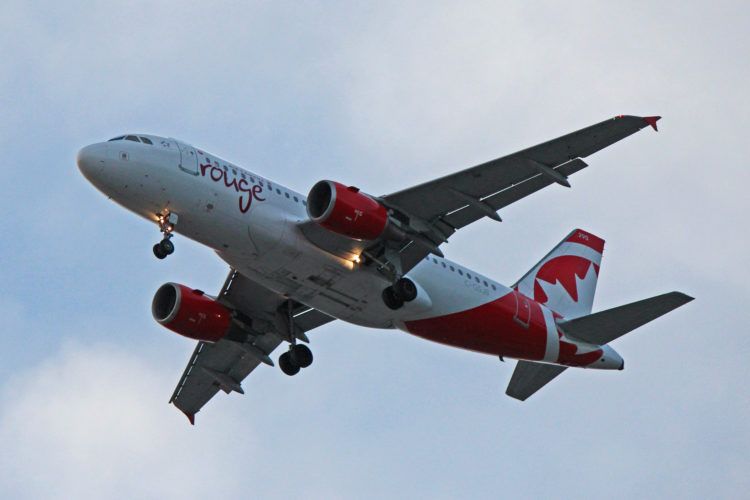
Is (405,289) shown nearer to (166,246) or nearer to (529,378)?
(166,246)

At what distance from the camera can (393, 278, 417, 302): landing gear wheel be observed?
125ft

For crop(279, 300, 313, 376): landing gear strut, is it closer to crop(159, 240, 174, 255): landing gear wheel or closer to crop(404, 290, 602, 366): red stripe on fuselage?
crop(404, 290, 602, 366): red stripe on fuselage

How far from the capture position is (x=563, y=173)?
37031mm

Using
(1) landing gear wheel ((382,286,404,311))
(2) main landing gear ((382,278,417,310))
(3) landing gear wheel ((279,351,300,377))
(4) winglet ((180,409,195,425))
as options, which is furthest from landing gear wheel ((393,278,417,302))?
(4) winglet ((180,409,195,425))

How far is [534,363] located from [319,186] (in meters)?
12.4

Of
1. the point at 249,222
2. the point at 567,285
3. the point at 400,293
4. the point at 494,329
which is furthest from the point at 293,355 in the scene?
the point at 567,285

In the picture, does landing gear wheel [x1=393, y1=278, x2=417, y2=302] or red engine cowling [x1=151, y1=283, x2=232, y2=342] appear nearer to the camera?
landing gear wheel [x1=393, y1=278, x2=417, y2=302]

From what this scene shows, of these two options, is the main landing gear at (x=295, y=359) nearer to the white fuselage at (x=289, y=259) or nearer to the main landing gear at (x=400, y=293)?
the white fuselage at (x=289, y=259)

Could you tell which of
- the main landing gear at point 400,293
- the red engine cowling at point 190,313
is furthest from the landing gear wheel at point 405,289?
the red engine cowling at point 190,313

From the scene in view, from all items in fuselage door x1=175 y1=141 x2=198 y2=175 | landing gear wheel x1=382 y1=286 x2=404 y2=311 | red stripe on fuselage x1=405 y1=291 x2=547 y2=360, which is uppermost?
fuselage door x1=175 y1=141 x2=198 y2=175

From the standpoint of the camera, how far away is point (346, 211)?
3609cm

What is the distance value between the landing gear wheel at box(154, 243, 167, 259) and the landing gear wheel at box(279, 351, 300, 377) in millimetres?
8827

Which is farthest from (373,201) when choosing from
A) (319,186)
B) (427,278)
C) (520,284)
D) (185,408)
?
(185,408)

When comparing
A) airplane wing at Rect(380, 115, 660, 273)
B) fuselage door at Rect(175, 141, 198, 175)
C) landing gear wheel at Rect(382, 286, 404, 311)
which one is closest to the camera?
airplane wing at Rect(380, 115, 660, 273)
